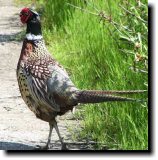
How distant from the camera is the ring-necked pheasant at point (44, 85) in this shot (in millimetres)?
3871

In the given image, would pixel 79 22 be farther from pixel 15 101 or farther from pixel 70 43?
pixel 15 101

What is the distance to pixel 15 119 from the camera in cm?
417

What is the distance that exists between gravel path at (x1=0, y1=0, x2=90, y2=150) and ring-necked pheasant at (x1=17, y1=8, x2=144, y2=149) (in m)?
0.08

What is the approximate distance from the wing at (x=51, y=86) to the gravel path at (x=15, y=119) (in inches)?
7.2

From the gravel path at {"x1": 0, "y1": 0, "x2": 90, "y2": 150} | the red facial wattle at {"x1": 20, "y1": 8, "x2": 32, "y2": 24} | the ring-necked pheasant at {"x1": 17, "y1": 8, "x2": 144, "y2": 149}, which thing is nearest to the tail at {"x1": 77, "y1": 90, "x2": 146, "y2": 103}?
the ring-necked pheasant at {"x1": 17, "y1": 8, "x2": 144, "y2": 149}

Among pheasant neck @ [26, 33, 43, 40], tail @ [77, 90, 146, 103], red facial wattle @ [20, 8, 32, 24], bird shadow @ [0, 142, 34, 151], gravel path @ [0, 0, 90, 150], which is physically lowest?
bird shadow @ [0, 142, 34, 151]

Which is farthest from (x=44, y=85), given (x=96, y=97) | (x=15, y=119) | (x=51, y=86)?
(x=15, y=119)

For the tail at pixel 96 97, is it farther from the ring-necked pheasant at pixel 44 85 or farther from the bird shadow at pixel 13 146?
the bird shadow at pixel 13 146

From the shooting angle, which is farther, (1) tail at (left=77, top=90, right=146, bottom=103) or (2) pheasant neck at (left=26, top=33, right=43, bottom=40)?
(2) pheasant neck at (left=26, top=33, right=43, bottom=40)

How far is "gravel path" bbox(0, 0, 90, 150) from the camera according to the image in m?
3.99

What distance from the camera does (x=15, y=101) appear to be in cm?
436

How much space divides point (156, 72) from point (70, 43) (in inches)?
28.3

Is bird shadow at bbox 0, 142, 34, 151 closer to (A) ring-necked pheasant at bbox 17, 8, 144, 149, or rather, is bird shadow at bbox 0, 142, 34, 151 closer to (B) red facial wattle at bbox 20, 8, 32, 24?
(A) ring-necked pheasant at bbox 17, 8, 144, 149

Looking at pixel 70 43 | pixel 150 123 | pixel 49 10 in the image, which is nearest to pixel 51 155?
pixel 150 123
